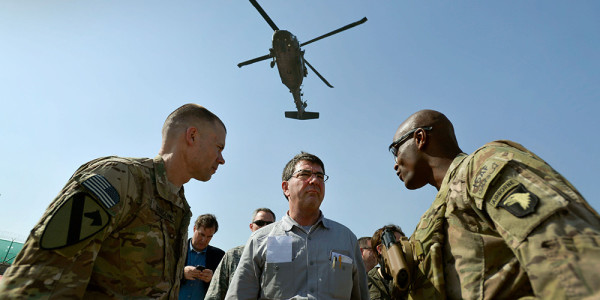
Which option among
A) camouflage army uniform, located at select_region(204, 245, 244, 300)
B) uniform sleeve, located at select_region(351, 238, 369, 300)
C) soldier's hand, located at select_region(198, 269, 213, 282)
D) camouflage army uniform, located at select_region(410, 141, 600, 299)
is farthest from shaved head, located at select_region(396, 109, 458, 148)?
soldier's hand, located at select_region(198, 269, 213, 282)

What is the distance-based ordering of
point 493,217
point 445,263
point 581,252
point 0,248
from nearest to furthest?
point 581,252 < point 493,217 < point 445,263 < point 0,248

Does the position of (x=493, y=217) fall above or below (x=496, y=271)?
above

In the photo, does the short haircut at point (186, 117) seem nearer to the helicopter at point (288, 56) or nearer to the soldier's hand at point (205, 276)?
the soldier's hand at point (205, 276)

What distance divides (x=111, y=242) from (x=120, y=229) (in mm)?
90

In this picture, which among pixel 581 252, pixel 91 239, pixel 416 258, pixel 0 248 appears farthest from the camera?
pixel 0 248

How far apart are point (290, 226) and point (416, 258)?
4.06ft

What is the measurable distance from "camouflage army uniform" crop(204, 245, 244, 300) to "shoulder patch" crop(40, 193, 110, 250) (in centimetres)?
235

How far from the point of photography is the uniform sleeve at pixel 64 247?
1.66 m

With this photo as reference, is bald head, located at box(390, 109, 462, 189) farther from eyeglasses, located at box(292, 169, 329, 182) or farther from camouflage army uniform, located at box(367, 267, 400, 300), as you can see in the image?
camouflage army uniform, located at box(367, 267, 400, 300)

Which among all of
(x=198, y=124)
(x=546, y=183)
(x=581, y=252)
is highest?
(x=198, y=124)

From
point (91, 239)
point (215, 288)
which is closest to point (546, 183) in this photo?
point (91, 239)

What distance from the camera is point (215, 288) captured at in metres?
4.06

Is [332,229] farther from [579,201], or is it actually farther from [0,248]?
[0,248]

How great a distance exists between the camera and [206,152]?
9.80ft
